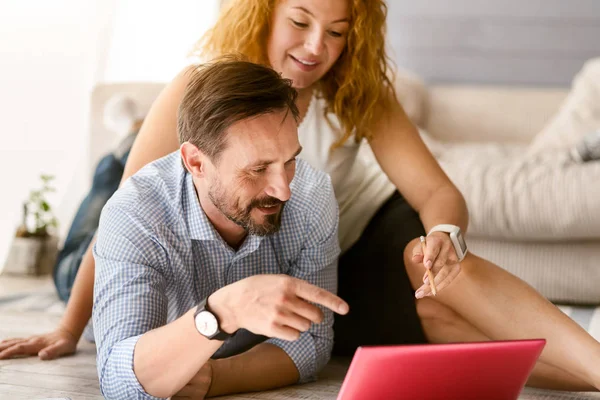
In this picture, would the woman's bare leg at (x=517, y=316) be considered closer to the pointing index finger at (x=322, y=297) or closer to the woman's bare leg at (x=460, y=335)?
the woman's bare leg at (x=460, y=335)

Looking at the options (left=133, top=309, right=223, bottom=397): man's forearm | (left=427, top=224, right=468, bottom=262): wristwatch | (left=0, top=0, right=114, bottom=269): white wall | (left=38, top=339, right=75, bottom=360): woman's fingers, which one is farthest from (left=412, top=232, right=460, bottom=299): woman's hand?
(left=0, top=0, right=114, bottom=269): white wall

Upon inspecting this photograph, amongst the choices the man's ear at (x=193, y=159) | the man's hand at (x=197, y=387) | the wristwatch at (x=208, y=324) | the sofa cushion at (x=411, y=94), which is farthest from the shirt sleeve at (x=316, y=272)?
the sofa cushion at (x=411, y=94)

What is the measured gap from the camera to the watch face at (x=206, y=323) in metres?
1.16

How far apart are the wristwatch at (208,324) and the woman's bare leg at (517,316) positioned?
0.56 m

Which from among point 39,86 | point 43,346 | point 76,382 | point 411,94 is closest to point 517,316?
point 76,382

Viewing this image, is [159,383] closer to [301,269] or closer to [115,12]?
[301,269]

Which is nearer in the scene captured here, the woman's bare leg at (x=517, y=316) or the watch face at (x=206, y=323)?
the watch face at (x=206, y=323)

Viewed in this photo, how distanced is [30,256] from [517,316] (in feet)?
5.67

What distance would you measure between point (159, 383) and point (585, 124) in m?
2.20

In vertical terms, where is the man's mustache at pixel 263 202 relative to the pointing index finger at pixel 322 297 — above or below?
above

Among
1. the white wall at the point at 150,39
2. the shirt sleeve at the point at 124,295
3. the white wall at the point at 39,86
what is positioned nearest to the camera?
the shirt sleeve at the point at 124,295

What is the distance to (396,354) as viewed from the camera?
3.71 feet

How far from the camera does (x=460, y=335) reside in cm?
167

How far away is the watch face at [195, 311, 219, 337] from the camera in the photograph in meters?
1.16
